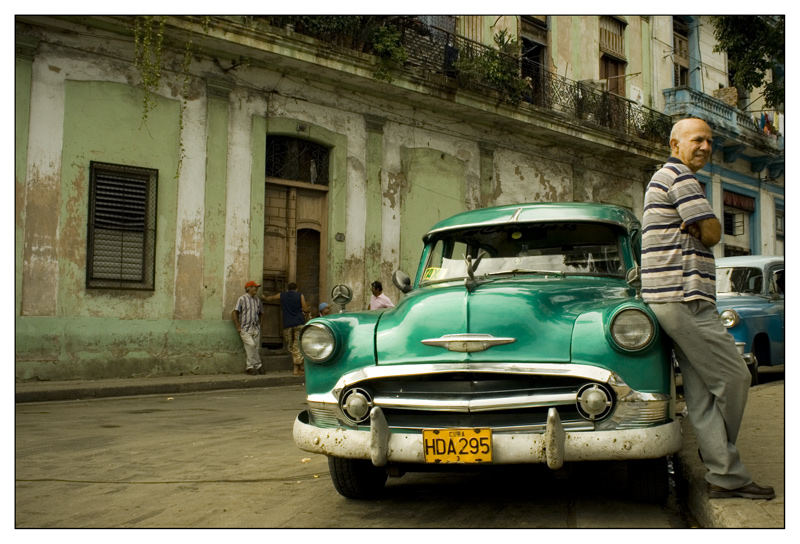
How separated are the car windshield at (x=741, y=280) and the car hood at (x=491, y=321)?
7.02 m

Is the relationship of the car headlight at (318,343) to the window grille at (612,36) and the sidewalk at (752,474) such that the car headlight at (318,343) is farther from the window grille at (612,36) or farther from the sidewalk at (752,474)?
the window grille at (612,36)

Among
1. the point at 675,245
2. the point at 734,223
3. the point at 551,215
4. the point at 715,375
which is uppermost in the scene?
the point at 734,223

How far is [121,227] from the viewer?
12078 mm

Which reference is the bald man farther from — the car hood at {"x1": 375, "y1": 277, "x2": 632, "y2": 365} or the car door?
the car door

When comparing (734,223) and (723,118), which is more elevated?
(723,118)

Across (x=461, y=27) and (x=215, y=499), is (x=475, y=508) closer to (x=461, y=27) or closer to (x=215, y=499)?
(x=215, y=499)

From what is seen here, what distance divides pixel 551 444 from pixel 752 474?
1.35 metres

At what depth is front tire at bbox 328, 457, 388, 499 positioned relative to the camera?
4.14 metres

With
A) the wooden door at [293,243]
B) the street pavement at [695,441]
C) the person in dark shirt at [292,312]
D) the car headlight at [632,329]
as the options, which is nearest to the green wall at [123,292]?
the street pavement at [695,441]

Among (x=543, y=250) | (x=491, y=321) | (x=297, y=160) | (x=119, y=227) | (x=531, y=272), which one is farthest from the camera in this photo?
(x=297, y=160)

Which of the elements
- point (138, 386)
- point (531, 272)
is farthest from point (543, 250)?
point (138, 386)

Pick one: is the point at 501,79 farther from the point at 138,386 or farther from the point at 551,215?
the point at 551,215

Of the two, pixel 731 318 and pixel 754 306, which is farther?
pixel 754 306

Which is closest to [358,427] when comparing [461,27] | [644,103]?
[461,27]
